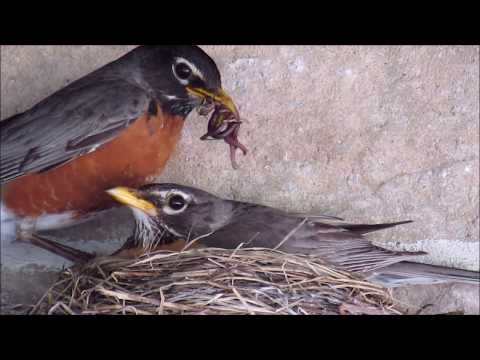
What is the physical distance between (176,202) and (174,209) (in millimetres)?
23

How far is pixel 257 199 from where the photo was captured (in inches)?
88.0

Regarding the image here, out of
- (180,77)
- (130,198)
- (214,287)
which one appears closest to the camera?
(214,287)

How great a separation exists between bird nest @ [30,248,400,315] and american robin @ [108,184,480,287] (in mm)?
80

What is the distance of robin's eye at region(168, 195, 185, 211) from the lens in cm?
206

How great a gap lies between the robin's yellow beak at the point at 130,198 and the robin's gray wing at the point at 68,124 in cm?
15

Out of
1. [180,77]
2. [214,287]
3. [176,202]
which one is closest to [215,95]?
[180,77]

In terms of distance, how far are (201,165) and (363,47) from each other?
67 cm

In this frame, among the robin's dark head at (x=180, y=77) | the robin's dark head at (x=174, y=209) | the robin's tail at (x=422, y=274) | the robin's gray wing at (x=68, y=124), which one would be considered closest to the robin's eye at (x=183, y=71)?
the robin's dark head at (x=180, y=77)

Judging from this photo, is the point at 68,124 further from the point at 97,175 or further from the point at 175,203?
the point at 175,203

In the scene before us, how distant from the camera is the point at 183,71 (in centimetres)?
209

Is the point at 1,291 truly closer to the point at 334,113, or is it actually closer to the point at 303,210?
the point at 303,210

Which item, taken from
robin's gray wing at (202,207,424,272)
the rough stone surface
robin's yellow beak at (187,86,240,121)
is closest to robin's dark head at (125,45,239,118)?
robin's yellow beak at (187,86,240,121)
